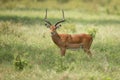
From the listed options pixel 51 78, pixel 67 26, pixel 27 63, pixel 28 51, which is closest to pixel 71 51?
pixel 28 51

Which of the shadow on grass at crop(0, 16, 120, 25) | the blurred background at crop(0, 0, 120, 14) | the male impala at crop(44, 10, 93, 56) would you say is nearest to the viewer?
the male impala at crop(44, 10, 93, 56)

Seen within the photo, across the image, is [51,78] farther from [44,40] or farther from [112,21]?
[112,21]

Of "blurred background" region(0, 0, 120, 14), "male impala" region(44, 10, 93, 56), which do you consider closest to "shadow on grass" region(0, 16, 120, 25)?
"male impala" region(44, 10, 93, 56)

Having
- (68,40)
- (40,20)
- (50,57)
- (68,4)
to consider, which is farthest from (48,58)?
(68,4)

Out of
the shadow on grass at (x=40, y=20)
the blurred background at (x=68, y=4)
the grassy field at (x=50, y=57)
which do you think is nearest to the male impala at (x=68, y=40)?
the grassy field at (x=50, y=57)

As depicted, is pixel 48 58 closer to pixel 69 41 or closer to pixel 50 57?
pixel 50 57

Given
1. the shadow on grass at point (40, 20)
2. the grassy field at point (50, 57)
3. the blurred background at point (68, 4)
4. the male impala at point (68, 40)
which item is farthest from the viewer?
the blurred background at point (68, 4)

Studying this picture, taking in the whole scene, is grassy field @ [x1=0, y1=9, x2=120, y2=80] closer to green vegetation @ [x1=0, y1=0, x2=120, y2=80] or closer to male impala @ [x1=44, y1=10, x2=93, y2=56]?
green vegetation @ [x1=0, y1=0, x2=120, y2=80]

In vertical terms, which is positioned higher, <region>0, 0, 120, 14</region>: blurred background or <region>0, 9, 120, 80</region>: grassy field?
<region>0, 0, 120, 14</region>: blurred background

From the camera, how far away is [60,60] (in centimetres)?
1639

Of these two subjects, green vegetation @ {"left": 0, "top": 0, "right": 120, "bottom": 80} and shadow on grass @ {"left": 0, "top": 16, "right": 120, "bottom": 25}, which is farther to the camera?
shadow on grass @ {"left": 0, "top": 16, "right": 120, "bottom": 25}

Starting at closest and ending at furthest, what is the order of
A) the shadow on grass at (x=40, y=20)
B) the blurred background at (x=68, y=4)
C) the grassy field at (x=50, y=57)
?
the grassy field at (x=50, y=57) < the shadow on grass at (x=40, y=20) < the blurred background at (x=68, y=4)

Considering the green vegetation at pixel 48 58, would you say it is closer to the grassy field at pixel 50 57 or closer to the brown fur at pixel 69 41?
the grassy field at pixel 50 57

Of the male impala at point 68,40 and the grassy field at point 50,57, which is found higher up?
the male impala at point 68,40
